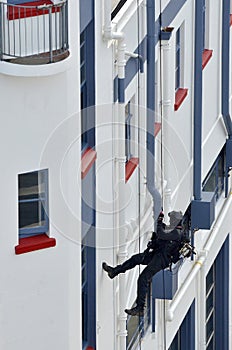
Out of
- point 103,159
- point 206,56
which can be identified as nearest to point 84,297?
point 103,159

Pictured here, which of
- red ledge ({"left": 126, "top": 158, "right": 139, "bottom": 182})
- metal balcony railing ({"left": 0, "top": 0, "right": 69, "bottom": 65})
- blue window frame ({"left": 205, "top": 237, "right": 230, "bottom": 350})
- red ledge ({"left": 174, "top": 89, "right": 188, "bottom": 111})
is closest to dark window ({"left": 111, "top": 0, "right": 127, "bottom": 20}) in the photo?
red ledge ({"left": 126, "top": 158, "right": 139, "bottom": 182})

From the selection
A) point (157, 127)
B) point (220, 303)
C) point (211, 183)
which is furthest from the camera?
point (220, 303)

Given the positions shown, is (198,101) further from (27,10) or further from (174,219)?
(27,10)

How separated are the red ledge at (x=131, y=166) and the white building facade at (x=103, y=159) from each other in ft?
0.06

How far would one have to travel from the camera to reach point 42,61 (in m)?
14.3

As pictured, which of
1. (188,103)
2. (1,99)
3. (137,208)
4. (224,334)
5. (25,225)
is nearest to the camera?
(1,99)

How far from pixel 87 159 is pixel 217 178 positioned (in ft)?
27.5

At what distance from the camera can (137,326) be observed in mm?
19500

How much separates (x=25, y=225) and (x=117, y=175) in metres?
2.30

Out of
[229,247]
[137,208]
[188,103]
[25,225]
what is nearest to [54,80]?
[25,225]

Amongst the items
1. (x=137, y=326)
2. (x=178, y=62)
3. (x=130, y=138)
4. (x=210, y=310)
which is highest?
(x=178, y=62)

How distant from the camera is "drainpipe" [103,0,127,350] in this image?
16266 millimetres

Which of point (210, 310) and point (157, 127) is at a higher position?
point (157, 127)

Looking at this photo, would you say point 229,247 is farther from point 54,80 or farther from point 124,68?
point 54,80
